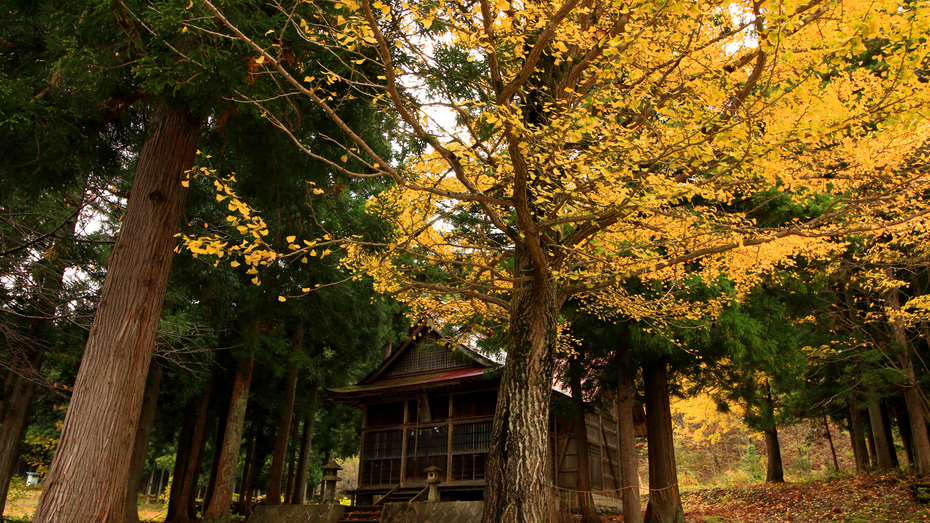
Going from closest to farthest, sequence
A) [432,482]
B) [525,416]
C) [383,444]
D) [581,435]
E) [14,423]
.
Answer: [525,416] < [14,423] < [432,482] < [581,435] < [383,444]

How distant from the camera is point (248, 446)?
64.5ft

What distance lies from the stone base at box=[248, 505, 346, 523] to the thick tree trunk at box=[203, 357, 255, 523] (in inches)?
30.0

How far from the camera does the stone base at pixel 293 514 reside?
12.5 meters

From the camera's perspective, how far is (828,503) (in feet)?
42.3

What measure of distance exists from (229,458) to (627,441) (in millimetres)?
8579

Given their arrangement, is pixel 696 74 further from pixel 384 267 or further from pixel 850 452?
pixel 850 452

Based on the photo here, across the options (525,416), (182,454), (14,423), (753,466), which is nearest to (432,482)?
(182,454)

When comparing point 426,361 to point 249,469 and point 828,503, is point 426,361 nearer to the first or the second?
point 249,469

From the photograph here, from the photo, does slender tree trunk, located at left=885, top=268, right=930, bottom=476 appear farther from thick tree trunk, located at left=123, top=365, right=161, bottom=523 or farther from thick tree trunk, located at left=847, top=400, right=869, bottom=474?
thick tree trunk, located at left=123, top=365, right=161, bottom=523

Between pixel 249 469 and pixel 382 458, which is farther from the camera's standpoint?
pixel 249 469

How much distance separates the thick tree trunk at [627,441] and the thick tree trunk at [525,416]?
5356mm

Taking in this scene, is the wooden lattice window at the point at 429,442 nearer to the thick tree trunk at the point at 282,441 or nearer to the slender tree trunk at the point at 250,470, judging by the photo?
the thick tree trunk at the point at 282,441

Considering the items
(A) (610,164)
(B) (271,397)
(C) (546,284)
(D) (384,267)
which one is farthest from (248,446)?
(A) (610,164)

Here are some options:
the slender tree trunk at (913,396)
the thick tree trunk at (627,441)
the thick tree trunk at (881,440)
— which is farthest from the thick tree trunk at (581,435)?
the thick tree trunk at (881,440)
